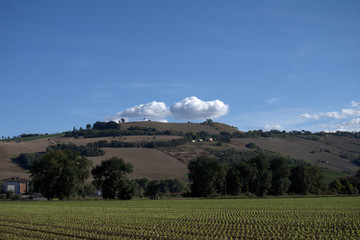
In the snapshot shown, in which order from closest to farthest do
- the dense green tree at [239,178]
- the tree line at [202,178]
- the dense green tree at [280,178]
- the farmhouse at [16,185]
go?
the tree line at [202,178]
the dense green tree at [239,178]
the dense green tree at [280,178]
the farmhouse at [16,185]

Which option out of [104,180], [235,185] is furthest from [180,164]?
[104,180]

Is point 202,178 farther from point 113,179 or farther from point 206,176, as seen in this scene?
point 113,179

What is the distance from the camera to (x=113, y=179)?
107m

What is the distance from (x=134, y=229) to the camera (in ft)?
106

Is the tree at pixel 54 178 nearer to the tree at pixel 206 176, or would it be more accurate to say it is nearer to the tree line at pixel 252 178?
the tree at pixel 206 176

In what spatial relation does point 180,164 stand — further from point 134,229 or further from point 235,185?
point 134,229

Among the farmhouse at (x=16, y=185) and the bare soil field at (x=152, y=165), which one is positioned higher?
the bare soil field at (x=152, y=165)

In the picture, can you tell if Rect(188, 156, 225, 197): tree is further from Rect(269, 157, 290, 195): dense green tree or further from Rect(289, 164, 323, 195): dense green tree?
Rect(289, 164, 323, 195): dense green tree

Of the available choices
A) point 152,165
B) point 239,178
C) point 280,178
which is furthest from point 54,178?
point 152,165

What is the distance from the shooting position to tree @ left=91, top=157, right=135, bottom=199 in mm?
106000

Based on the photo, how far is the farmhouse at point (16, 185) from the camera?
513 feet

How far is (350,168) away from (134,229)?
186126 mm

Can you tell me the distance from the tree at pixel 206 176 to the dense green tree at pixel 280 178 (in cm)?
1735

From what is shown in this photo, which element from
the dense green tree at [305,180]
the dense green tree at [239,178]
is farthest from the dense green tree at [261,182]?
the dense green tree at [305,180]
